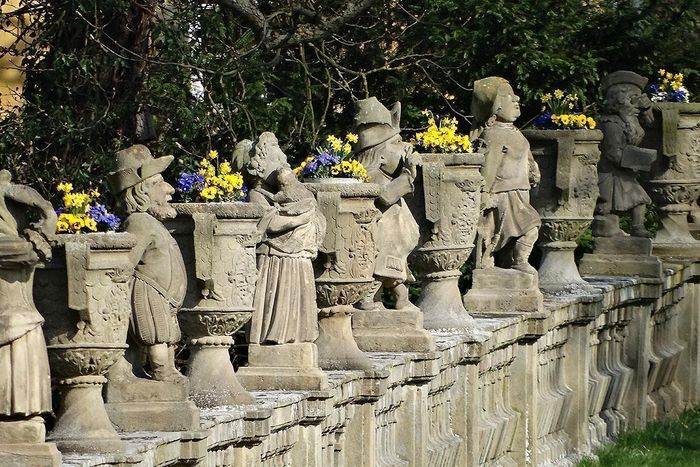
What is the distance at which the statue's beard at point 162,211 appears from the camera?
30.2 feet

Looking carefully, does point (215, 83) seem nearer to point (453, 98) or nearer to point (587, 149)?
point (587, 149)

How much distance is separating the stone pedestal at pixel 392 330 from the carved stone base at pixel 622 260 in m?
6.05

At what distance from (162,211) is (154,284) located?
302 mm

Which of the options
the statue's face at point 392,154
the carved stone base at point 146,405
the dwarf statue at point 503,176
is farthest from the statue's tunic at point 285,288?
the dwarf statue at point 503,176

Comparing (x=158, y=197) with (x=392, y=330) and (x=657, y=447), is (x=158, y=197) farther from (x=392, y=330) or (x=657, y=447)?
(x=657, y=447)

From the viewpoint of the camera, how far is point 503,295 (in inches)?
584

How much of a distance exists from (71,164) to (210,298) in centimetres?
617

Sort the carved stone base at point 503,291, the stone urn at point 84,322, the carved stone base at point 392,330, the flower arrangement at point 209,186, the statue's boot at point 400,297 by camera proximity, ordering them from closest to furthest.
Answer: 1. the stone urn at point 84,322
2. the flower arrangement at point 209,186
3. the carved stone base at point 392,330
4. the statue's boot at point 400,297
5. the carved stone base at point 503,291

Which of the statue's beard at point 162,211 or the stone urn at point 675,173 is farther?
the stone urn at point 675,173

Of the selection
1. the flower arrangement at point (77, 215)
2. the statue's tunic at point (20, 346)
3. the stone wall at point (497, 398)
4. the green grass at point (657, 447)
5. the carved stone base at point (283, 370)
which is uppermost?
the flower arrangement at point (77, 215)

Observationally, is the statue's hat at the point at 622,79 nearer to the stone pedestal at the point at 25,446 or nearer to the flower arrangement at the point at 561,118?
the flower arrangement at the point at 561,118

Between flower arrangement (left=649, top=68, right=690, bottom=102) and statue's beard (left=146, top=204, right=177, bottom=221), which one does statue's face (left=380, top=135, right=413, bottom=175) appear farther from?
flower arrangement (left=649, top=68, right=690, bottom=102)

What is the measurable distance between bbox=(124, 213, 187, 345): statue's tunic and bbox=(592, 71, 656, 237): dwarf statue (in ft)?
29.7

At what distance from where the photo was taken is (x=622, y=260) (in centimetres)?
1830
